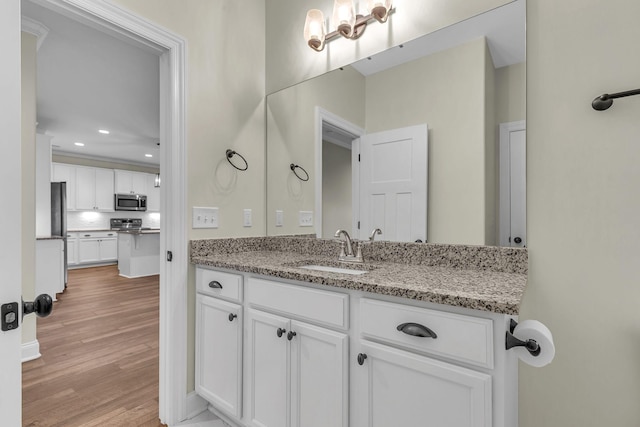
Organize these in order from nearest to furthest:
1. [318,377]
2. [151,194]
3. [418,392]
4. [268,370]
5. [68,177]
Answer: [418,392] → [318,377] → [268,370] → [68,177] → [151,194]

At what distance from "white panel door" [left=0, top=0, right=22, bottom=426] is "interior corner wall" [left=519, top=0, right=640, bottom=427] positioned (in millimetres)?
1564

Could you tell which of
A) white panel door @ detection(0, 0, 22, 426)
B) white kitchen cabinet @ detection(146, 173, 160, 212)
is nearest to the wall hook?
white panel door @ detection(0, 0, 22, 426)

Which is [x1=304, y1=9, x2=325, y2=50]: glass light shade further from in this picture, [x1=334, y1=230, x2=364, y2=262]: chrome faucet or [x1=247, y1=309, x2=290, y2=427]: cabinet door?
[x1=247, y1=309, x2=290, y2=427]: cabinet door

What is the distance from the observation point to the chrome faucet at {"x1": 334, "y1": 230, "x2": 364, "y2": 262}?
1.68 meters

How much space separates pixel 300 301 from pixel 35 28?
2891 mm

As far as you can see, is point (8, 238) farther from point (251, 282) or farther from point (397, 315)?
point (397, 315)

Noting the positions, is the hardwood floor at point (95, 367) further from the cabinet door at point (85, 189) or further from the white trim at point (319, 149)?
the cabinet door at point (85, 189)

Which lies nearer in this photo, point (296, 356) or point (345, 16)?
point (296, 356)

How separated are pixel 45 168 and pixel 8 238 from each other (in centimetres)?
454

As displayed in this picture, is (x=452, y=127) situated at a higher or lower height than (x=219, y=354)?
higher

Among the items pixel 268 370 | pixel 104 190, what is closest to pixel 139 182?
pixel 104 190

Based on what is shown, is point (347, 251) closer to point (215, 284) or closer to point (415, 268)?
point (415, 268)

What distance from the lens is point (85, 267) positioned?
6.82m

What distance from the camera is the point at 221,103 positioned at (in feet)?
6.37
